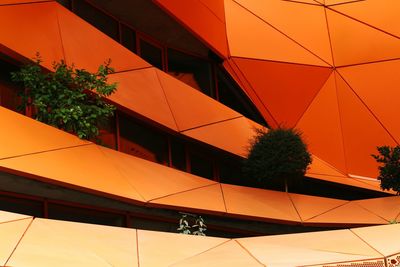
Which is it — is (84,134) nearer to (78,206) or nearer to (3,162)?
(78,206)

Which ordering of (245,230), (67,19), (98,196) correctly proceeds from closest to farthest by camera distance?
(98,196) < (67,19) < (245,230)

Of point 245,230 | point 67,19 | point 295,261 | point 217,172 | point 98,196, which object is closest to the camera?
point 295,261

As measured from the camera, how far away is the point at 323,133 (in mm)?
22078

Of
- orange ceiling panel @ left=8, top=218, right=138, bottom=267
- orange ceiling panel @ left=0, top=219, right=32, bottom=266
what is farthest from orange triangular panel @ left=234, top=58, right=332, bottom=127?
orange ceiling panel @ left=0, top=219, right=32, bottom=266

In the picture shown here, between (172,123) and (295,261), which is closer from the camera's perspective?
(295,261)

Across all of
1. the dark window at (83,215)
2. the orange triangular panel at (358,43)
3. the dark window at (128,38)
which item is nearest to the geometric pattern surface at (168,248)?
the dark window at (83,215)

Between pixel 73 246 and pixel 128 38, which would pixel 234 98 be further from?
pixel 73 246

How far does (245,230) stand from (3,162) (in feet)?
25.2

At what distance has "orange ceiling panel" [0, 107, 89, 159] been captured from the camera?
12562mm

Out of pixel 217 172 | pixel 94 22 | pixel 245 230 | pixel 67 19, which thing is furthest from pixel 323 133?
pixel 67 19

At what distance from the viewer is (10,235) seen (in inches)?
396

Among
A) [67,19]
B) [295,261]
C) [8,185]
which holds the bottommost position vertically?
A: [295,261]

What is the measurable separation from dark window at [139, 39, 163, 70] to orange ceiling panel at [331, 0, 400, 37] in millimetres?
5768

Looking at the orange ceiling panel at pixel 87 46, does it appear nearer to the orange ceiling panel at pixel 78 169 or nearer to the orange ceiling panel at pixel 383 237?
the orange ceiling panel at pixel 78 169
